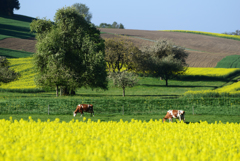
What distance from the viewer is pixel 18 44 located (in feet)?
342

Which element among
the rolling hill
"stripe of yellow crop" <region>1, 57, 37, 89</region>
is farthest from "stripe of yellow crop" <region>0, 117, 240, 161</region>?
the rolling hill

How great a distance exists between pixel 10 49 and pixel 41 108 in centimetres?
6831

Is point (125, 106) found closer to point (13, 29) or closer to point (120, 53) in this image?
point (120, 53)

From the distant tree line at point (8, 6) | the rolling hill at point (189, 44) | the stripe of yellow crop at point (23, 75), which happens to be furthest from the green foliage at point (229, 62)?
the distant tree line at point (8, 6)

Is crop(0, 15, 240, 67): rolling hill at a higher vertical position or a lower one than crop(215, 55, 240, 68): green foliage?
higher

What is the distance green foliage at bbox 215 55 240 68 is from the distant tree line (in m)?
103

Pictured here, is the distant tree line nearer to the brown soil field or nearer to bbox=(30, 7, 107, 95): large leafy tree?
the brown soil field

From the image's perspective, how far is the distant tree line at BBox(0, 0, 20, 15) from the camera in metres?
141

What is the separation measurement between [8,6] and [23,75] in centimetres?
8902

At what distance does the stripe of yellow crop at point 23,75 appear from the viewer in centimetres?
5987

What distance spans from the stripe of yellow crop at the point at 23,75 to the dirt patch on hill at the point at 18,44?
637 inches

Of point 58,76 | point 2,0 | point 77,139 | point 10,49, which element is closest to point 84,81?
point 58,76

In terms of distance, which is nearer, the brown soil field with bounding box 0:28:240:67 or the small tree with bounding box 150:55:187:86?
the small tree with bounding box 150:55:187:86

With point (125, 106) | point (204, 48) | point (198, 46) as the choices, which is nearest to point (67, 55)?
point (125, 106)
